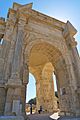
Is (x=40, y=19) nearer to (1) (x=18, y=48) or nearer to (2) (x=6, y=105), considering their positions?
(1) (x=18, y=48)

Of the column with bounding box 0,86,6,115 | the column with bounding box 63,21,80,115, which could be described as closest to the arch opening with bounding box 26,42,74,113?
the column with bounding box 63,21,80,115

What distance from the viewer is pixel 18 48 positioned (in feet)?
24.1

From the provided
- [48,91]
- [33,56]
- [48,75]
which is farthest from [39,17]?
[48,91]

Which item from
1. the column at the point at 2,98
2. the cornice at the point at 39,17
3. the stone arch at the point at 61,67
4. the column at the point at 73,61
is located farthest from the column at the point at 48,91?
the column at the point at 2,98

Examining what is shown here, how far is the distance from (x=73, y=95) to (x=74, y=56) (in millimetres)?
2956

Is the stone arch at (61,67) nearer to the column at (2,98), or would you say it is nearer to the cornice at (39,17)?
the cornice at (39,17)

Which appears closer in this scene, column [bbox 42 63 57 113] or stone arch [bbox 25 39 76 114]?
stone arch [bbox 25 39 76 114]

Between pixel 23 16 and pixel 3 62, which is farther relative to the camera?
pixel 23 16

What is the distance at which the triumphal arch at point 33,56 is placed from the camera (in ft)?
19.7

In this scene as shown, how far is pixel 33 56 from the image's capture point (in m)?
12.4

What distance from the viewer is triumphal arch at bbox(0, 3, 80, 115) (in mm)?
5996

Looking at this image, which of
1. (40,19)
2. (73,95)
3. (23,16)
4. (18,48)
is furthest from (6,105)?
(40,19)

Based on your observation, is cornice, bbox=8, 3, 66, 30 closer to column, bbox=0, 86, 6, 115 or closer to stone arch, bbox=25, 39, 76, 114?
stone arch, bbox=25, 39, 76, 114

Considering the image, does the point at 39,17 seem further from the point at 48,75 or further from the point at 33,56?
the point at 48,75
